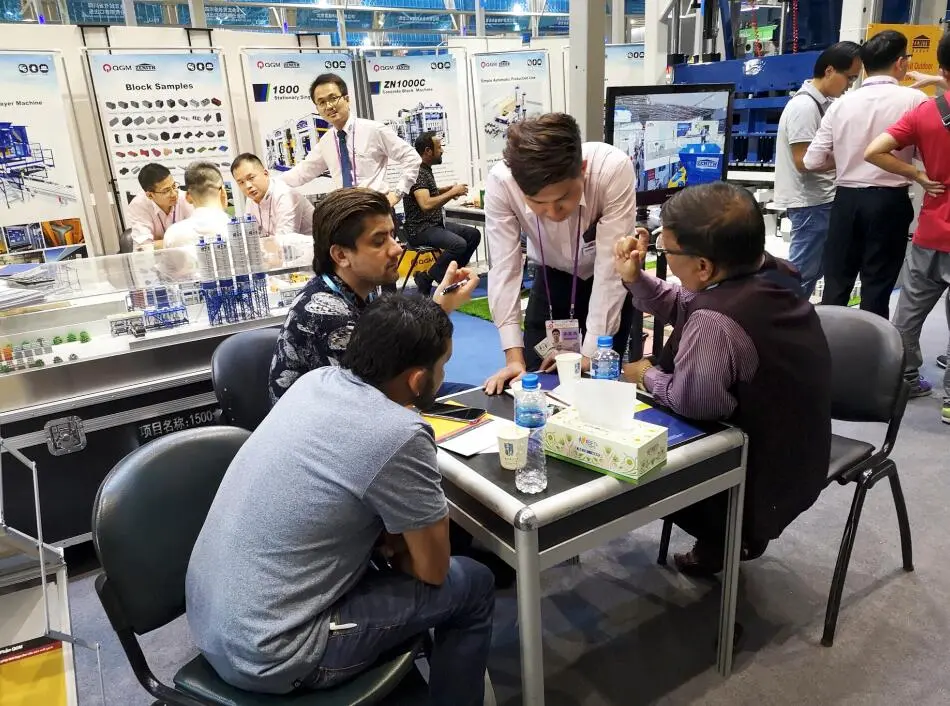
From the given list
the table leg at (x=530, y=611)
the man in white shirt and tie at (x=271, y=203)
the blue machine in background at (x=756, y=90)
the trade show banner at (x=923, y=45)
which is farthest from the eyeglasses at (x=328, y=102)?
the trade show banner at (x=923, y=45)

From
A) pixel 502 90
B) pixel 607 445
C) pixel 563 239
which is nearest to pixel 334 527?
pixel 607 445

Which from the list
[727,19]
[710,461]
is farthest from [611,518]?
[727,19]

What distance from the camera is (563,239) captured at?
2.16 m

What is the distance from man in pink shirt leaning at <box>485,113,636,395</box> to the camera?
1766 mm

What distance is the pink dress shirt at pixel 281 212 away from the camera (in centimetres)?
363

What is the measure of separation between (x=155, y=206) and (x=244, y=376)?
2955 mm

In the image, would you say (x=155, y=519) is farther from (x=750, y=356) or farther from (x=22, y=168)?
(x=22, y=168)

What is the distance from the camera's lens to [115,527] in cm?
130

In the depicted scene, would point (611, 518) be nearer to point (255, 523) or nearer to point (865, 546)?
point (255, 523)

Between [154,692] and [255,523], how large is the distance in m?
0.40

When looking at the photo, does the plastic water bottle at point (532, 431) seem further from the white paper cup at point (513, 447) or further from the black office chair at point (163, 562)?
the black office chair at point (163, 562)

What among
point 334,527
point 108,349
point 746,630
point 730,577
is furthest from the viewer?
point 108,349

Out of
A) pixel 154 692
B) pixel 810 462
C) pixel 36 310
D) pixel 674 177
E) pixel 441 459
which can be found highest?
pixel 674 177

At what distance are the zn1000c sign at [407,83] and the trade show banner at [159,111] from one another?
134 centimetres
